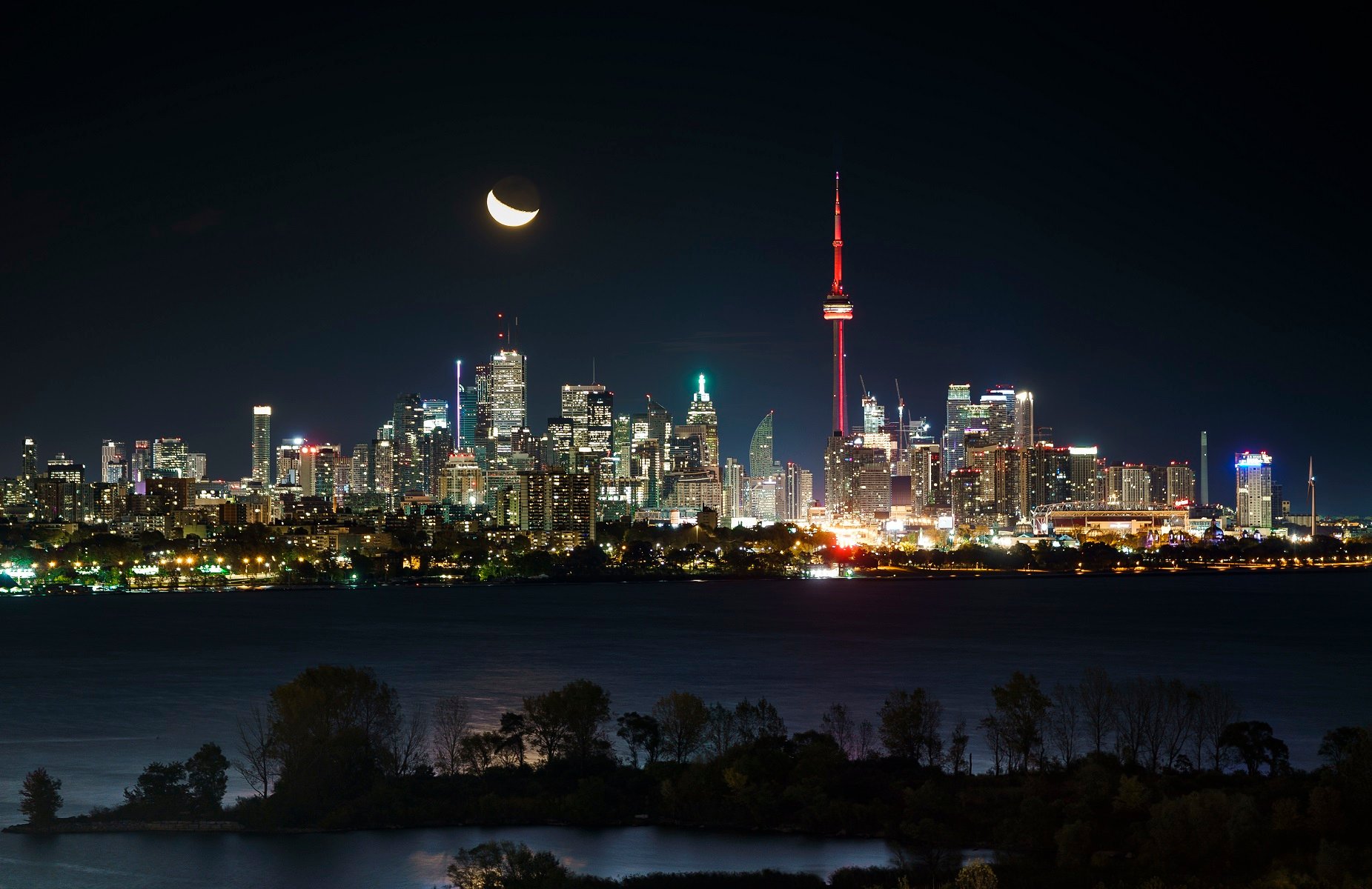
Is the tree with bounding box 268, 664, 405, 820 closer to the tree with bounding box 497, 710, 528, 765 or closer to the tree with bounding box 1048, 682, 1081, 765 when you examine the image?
the tree with bounding box 497, 710, 528, 765

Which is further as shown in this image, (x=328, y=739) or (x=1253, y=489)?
(x=1253, y=489)

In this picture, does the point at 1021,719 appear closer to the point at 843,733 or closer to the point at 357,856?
the point at 843,733

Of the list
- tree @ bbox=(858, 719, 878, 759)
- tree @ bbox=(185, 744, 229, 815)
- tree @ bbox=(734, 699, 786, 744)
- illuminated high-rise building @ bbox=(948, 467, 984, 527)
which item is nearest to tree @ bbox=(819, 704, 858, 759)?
tree @ bbox=(858, 719, 878, 759)

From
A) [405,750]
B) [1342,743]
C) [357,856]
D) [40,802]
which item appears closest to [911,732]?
[1342,743]

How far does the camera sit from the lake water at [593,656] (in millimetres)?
20078

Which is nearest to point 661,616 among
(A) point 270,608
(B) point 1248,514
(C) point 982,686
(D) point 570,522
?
(A) point 270,608

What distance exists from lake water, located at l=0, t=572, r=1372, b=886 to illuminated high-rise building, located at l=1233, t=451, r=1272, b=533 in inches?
3125

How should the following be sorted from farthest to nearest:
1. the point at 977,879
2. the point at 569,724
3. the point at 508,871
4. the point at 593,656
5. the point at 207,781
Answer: the point at 593,656
the point at 569,724
the point at 207,781
the point at 508,871
the point at 977,879

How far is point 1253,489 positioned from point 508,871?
146579mm

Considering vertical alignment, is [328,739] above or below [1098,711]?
below

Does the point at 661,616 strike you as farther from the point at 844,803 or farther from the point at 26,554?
the point at 26,554

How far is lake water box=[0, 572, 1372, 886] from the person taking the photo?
20078 millimetres

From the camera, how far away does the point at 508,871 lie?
1225 centimetres

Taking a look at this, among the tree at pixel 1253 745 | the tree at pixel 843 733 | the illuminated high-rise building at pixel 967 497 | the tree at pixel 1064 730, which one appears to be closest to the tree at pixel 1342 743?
the tree at pixel 1253 745
